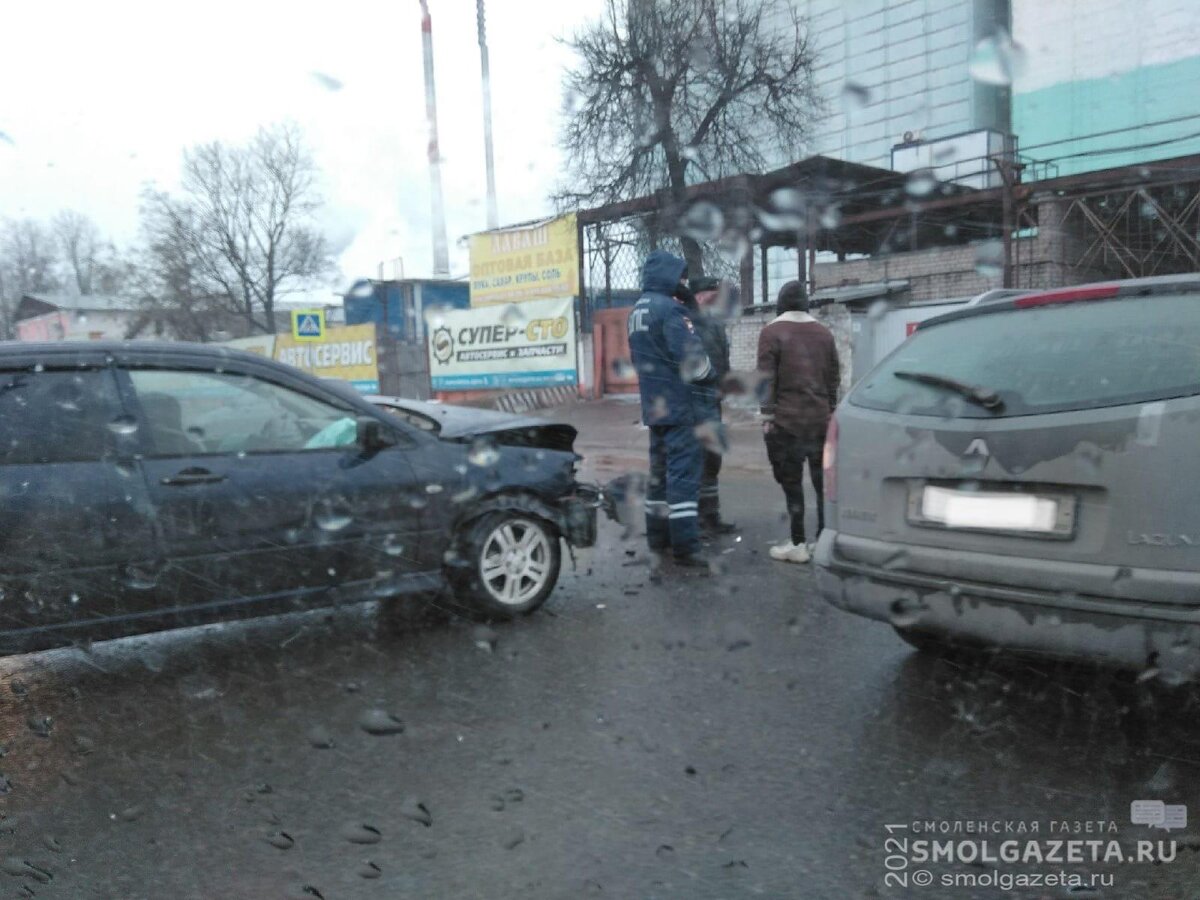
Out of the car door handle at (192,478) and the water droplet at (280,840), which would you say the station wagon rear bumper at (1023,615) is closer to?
the water droplet at (280,840)

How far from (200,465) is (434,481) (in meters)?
1.00

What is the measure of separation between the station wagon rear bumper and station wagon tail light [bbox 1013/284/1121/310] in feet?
3.22

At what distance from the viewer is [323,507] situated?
4.09 m

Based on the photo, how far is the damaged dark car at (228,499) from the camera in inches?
140

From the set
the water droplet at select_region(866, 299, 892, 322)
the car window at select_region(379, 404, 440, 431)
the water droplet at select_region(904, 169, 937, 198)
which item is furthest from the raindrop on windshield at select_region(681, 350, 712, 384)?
the water droplet at select_region(904, 169, 937, 198)

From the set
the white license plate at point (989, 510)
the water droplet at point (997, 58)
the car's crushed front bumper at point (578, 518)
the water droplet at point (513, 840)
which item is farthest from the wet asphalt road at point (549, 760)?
the water droplet at point (997, 58)

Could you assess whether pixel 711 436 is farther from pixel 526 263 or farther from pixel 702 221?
pixel 526 263

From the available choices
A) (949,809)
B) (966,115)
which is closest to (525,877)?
(949,809)

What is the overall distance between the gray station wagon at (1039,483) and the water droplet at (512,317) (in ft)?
58.7

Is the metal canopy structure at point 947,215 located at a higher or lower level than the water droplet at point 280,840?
higher

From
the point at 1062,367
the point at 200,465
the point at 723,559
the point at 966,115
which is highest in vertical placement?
the point at 966,115

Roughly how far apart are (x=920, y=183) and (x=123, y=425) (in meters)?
19.3

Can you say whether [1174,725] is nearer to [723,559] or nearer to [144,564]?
[723,559]

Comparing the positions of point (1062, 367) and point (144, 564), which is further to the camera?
point (144, 564)
